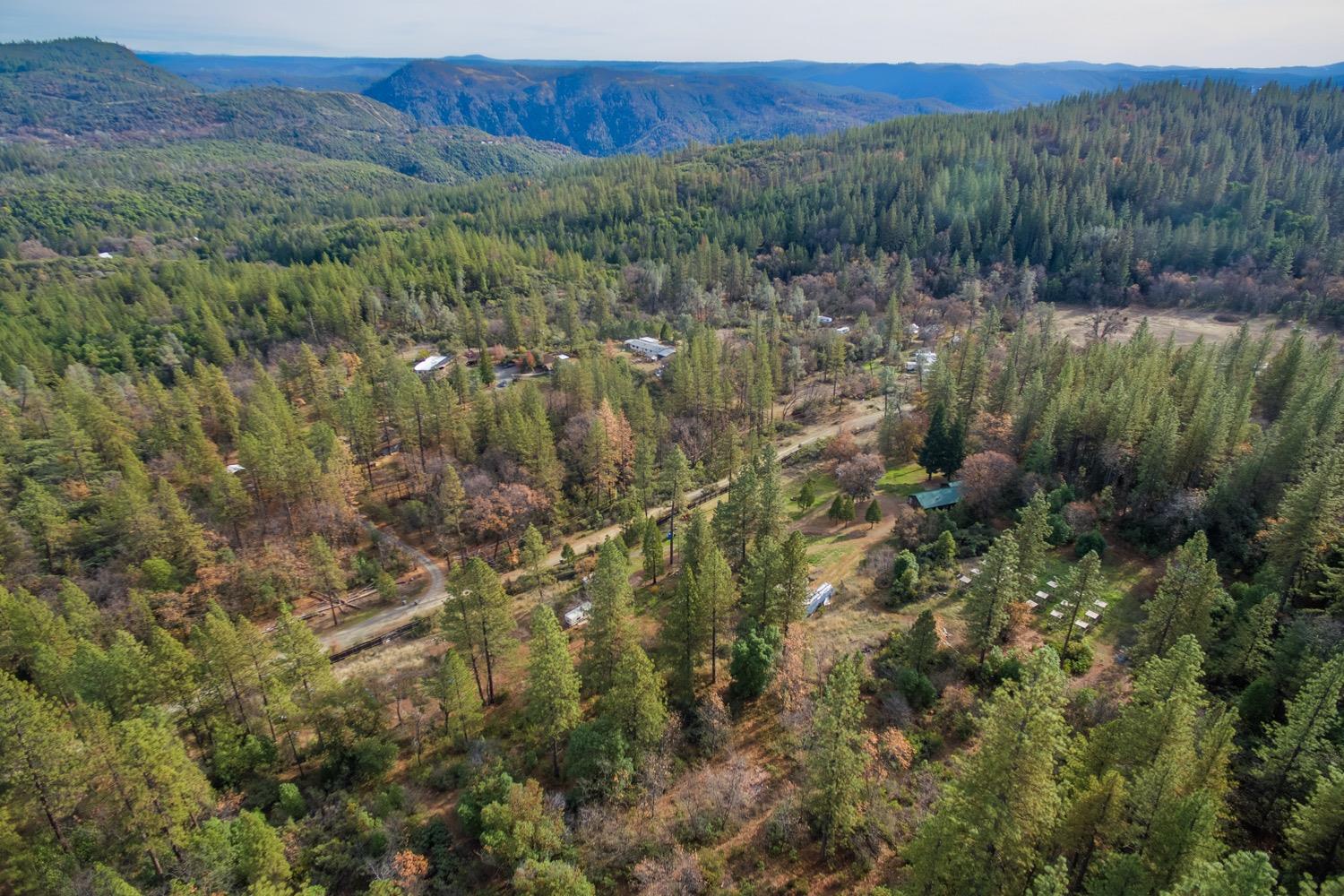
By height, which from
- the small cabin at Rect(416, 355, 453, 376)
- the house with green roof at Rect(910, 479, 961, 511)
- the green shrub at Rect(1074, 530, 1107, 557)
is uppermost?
the green shrub at Rect(1074, 530, 1107, 557)

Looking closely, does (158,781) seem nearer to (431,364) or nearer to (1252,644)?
(1252,644)

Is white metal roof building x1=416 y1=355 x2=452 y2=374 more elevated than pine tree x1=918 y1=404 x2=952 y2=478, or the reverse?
pine tree x1=918 y1=404 x2=952 y2=478

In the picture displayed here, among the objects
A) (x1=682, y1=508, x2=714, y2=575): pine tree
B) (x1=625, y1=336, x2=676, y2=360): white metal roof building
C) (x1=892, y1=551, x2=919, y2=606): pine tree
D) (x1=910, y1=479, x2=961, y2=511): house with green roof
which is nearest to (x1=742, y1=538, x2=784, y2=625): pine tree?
(x1=682, y1=508, x2=714, y2=575): pine tree

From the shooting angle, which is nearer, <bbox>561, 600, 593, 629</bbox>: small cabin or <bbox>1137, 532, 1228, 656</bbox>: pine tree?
<bbox>1137, 532, 1228, 656</bbox>: pine tree

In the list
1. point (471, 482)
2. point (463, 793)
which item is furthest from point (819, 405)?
point (463, 793)

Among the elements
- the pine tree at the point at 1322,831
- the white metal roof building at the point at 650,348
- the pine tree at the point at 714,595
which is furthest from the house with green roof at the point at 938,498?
the white metal roof building at the point at 650,348

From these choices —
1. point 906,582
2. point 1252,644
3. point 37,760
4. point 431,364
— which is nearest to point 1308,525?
point 1252,644

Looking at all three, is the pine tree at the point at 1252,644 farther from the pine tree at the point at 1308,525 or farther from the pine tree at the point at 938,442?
the pine tree at the point at 938,442

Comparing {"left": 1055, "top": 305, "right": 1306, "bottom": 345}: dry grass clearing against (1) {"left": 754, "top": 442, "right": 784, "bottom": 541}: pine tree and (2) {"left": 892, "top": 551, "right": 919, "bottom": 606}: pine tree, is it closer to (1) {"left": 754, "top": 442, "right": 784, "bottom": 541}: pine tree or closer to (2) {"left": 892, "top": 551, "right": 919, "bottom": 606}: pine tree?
(2) {"left": 892, "top": 551, "right": 919, "bottom": 606}: pine tree
